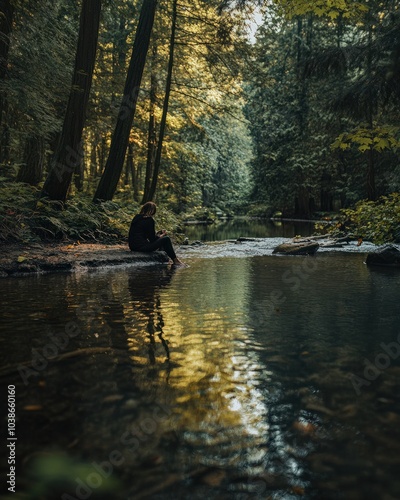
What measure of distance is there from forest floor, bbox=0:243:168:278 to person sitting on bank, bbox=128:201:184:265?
0.68 feet

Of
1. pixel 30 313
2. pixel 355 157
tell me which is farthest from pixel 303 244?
pixel 355 157

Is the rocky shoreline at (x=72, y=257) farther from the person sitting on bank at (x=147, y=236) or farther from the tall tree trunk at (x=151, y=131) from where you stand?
the tall tree trunk at (x=151, y=131)

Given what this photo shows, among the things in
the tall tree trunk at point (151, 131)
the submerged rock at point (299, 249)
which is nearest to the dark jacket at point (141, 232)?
the submerged rock at point (299, 249)

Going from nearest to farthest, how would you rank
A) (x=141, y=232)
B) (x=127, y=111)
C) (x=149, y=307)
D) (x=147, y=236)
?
(x=149, y=307) → (x=141, y=232) → (x=147, y=236) → (x=127, y=111)

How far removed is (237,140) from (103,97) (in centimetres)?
4065

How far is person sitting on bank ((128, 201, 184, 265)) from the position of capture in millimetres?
10938

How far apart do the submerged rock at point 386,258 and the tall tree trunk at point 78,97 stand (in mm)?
7969

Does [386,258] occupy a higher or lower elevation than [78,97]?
lower

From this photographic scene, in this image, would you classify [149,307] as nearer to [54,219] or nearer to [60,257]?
[60,257]

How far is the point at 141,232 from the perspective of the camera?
435 inches

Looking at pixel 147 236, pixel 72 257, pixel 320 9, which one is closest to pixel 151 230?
pixel 147 236

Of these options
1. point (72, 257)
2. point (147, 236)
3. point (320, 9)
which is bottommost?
point (72, 257)

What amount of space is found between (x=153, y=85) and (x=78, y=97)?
7902 mm

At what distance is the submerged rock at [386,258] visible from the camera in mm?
10427
